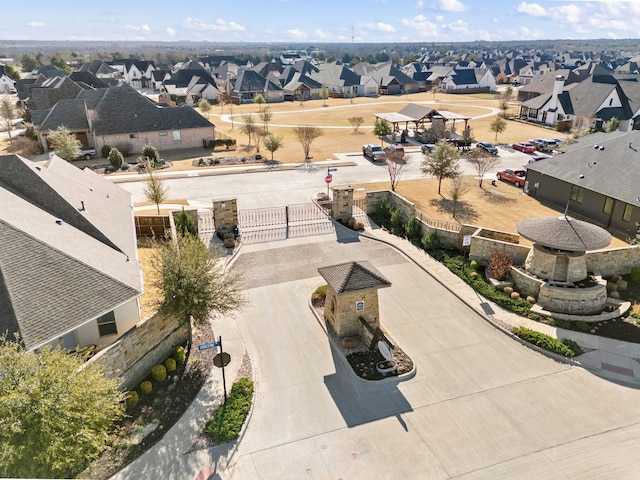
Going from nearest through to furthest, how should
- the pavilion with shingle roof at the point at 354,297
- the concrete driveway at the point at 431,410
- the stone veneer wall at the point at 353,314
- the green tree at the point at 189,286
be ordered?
the concrete driveway at the point at 431,410, the green tree at the point at 189,286, the pavilion with shingle roof at the point at 354,297, the stone veneer wall at the point at 353,314

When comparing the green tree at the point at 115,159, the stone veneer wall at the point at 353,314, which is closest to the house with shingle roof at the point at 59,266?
the stone veneer wall at the point at 353,314

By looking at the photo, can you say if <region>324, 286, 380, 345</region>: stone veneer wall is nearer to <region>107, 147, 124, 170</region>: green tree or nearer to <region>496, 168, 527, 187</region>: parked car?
<region>496, 168, 527, 187</region>: parked car

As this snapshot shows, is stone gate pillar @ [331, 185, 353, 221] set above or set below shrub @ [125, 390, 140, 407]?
above

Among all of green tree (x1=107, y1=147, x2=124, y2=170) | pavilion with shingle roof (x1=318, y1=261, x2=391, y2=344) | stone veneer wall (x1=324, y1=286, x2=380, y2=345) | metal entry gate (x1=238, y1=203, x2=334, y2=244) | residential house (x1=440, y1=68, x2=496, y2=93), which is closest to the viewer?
pavilion with shingle roof (x1=318, y1=261, x2=391, y2=344)

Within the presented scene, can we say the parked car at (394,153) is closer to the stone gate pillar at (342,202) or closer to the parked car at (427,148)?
the parked car at (427,148)

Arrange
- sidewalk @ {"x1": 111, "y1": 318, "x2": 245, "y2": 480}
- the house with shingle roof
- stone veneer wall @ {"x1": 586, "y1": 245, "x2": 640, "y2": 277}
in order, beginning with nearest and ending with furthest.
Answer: sidewalk @ {"x1": 111, "y1": 318, "x2": 245, "y2": 480}, the house with shingle roof, stone veneer wall @ {"x1": 586, "y1": 245, "x2": 640, "y2": 277}

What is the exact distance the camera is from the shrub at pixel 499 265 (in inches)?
967

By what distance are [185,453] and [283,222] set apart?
20.0 m

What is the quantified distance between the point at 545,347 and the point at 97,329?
1851 cm

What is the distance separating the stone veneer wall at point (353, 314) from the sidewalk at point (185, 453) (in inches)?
214

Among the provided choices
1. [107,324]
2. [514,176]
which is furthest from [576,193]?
[107,324]

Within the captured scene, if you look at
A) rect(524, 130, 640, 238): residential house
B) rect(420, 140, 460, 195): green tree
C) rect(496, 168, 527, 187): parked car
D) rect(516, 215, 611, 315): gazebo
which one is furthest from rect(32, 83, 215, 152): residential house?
rect(516, 215, 611, 315): gazebo

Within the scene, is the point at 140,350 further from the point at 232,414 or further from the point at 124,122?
the point at 124,122

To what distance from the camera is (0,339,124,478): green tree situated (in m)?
11.2
